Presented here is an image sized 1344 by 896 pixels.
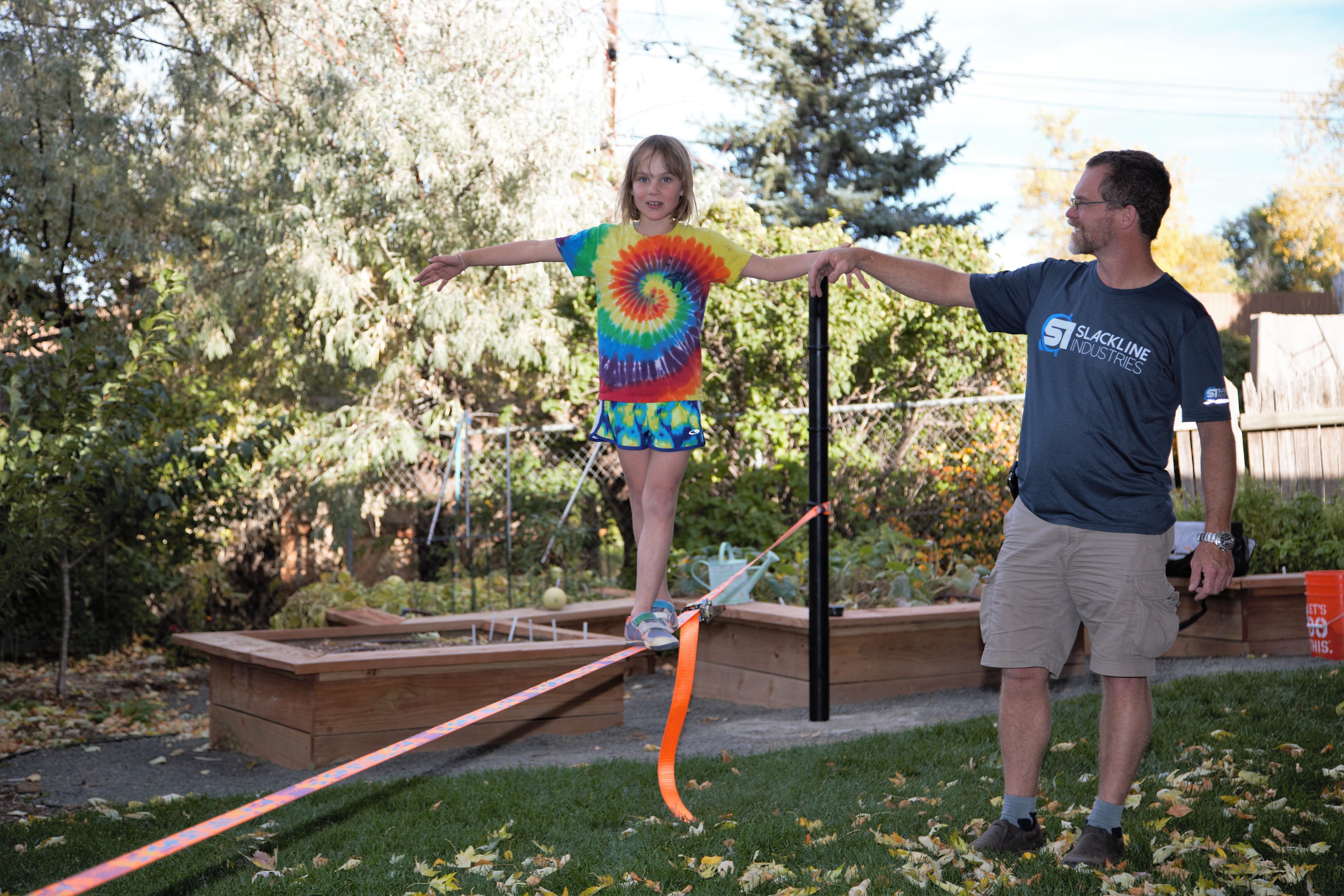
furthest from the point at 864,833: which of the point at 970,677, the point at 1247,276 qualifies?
the point at 1247,276

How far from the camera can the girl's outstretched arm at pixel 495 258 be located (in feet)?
9.77

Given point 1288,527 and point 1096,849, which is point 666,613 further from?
point 1288,527

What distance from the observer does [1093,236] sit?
9.23ft

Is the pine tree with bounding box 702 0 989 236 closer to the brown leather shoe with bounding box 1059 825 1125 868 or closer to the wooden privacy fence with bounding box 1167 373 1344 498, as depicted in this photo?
the wooden privacy fence with bounding box 1167 373 1344 498

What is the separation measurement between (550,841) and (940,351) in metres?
7.16

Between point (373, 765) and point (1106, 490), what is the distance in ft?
6.45

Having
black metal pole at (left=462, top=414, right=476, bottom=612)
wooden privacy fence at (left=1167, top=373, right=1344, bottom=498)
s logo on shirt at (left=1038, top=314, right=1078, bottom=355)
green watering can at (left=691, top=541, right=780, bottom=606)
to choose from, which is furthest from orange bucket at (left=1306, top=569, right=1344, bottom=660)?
black metal pole at (left=462, top=414, right=476, bottom=612)

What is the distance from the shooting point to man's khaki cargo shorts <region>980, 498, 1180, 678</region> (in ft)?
Answer: 9.14

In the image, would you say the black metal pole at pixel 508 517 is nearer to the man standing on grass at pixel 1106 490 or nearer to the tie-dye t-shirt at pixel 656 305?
the tie-dye t-shirt at pixel 656 305

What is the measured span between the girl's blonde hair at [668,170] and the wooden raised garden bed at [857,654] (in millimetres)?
2770

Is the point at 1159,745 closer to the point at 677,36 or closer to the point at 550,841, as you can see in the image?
the point at 550,841

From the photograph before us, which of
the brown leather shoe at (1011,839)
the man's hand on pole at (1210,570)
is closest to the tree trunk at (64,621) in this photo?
the brown leather shoe at (1011,839)

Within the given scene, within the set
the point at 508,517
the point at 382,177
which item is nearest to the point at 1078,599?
the point at 508,517

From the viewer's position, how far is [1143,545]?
2.78 meters
